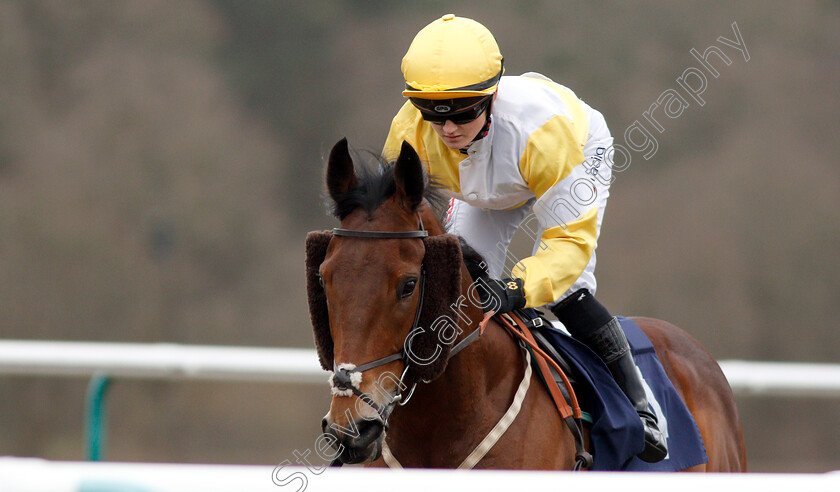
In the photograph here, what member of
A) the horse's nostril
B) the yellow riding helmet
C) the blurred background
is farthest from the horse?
the blurred background

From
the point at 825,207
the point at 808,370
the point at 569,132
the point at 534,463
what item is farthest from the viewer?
the point at 825,207

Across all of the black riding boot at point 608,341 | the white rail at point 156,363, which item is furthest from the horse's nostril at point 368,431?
the white rail at point 156,363

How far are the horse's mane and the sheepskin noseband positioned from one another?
96 millimetres

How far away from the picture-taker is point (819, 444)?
629 centimetres

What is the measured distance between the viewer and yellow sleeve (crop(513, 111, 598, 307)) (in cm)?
219

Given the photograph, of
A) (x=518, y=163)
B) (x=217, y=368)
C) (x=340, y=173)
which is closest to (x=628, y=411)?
(x=518, y=163)

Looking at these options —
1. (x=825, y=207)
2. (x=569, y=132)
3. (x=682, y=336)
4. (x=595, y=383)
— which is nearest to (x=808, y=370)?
(x=682, y=336)

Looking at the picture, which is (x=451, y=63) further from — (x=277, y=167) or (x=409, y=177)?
(x=277, y=167)

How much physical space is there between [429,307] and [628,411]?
72 centimetres

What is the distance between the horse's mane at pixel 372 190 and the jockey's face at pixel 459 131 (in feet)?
0.60

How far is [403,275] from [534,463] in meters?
0.59

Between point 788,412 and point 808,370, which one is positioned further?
point 788,412

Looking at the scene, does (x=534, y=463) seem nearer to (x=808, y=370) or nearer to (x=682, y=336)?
(x=682, y=336)

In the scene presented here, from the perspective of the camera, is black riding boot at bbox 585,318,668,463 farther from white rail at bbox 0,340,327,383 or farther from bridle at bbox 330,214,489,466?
white rail at bbox 0,340,327,383
